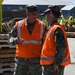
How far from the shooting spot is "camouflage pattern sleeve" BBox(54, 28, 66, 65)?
15.8ft

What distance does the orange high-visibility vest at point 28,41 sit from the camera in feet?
18.2

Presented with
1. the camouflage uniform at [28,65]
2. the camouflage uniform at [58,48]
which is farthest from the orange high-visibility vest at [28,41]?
the camouflage uniform at [58,48]

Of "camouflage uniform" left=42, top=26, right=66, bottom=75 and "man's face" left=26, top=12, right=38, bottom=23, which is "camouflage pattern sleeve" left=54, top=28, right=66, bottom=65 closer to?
"camouflage uniform" left=42, top=26, right=66, bottom=75

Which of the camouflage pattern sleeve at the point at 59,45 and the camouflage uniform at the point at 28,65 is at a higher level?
the camouflage pattern sleeve at the point at 59,45

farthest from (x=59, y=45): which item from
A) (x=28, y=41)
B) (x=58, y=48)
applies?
(x=28, y=41)

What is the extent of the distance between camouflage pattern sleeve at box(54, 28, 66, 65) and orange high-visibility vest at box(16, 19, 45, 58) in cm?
79

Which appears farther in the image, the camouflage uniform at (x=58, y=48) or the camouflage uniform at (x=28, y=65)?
the camouflage uniform at (x=28, y=65)

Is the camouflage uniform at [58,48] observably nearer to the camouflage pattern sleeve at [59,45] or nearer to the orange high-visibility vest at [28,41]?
the camouflage pattern sleeve at [59,45]

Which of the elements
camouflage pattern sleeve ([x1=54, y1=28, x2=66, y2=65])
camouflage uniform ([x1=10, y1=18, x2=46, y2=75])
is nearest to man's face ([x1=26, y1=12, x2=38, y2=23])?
camouflage uniform ([x1=10, y1=18, x2=46, y2=75])

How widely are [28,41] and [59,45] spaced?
2.86 ft

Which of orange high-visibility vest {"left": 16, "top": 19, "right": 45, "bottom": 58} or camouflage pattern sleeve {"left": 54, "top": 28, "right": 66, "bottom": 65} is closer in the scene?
camouflage pattern sleeve {"left": 54, "top": 28, "right": 66, "bottom": 65}

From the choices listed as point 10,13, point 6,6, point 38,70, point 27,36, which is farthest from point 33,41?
point 6,6

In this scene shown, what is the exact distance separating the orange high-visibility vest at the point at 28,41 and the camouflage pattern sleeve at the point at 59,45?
79cm

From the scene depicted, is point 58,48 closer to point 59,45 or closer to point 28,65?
point 59,45
